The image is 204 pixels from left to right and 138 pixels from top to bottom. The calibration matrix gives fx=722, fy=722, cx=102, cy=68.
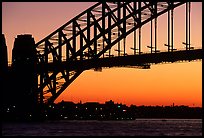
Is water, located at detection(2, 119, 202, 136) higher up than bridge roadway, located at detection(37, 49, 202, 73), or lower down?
lower down

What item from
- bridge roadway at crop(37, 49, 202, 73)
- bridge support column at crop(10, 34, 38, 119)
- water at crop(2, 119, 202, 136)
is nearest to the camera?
water at crop(2, 119, 202, 136)

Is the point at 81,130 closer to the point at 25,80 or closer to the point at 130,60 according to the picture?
the point at 130,60

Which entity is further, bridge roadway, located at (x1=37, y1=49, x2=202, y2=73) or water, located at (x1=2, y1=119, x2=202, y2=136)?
bridge roadway, located at (x1=37, y1=49, x2=202, y2=73)

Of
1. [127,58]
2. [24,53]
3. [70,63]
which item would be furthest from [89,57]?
[24,53]

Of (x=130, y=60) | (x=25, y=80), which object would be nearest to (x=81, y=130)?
(x=130, y=60)

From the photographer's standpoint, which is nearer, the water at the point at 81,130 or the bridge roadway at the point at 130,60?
the water at the point at 81,130

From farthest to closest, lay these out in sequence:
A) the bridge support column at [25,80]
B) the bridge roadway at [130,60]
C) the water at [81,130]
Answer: the bridge support column at [25,80]
the bridge roadway at [130,60]
the water at [81,130]

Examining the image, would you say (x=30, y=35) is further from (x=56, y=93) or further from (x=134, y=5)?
(x=134, y=5)

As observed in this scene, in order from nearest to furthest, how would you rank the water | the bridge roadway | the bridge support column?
1. the water
2. the bridge roadway
3. the bridge support column
